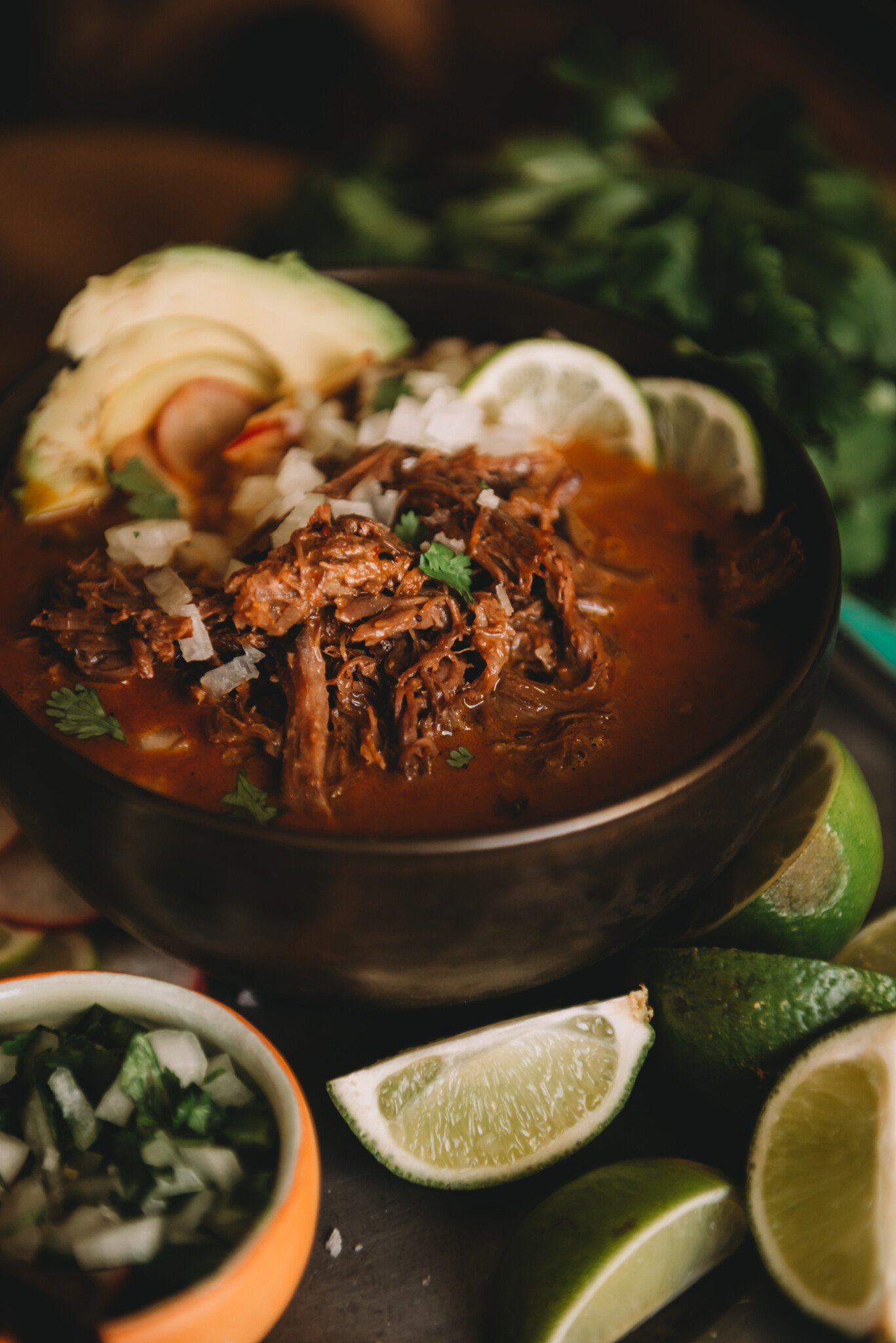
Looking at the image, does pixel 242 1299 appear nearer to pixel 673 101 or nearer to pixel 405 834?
pixel 405 834

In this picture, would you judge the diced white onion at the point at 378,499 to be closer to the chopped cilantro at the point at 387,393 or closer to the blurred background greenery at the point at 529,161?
the chopped cilantro at the point at 387,393

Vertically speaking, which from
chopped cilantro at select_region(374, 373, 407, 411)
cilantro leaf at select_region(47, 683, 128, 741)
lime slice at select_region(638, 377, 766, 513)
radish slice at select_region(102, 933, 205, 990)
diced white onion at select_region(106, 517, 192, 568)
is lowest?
radish slice at select_region(102, 933, 205, 990)

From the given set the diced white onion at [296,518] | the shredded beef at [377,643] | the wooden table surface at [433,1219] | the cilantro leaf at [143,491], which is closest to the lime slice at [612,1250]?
the wooden table surface at [433,1219]

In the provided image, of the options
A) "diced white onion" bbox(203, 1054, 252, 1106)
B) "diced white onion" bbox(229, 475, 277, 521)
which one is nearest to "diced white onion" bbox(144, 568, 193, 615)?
"diced white onion" bbox(229, 475, 277, 521)

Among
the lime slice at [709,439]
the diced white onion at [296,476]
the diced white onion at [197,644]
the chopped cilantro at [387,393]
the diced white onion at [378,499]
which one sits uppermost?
the lime slice at [709,439]

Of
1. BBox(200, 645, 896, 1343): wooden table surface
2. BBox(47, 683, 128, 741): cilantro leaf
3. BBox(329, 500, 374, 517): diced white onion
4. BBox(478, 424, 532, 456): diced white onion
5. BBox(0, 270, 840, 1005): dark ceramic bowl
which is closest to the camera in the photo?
BBox(0, 270, 840, 1005): dark ceramic bowl

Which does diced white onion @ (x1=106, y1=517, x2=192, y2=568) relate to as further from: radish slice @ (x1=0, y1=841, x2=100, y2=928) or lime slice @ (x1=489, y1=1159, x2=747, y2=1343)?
lime slice @ (x1=489, y1=1159, x2=747, y2=1343)

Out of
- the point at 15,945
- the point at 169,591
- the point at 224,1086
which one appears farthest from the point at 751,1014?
the point at 15,945
